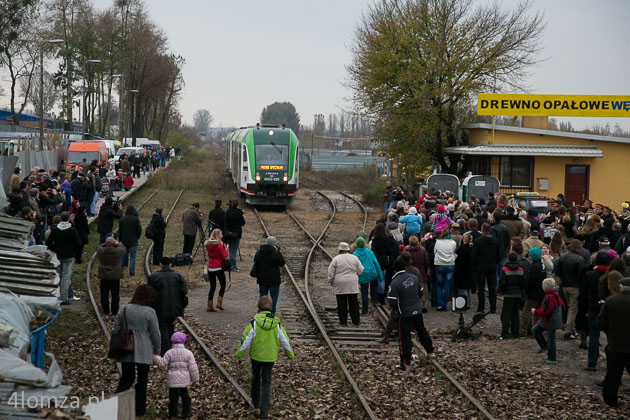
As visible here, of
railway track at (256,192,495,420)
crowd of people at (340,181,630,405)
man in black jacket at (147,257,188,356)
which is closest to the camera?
railway track at (256,192,495,420)

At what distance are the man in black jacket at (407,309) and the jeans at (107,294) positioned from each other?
5172 millimetres

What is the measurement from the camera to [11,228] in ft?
42.4

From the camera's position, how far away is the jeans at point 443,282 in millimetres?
14414

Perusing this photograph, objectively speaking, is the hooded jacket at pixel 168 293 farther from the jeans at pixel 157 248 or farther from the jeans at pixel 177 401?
the jeans at pixel 157 248

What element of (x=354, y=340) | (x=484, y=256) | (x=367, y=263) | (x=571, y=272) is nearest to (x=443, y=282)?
(x=484, y=256)

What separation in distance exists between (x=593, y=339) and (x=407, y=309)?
8.92 ft

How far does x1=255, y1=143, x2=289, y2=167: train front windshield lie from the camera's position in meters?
30.5

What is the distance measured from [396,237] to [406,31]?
72.8 ft

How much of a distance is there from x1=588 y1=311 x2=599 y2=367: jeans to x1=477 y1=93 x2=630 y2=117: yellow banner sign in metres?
22.6

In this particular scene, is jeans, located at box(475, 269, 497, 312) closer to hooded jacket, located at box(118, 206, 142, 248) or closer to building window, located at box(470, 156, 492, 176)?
hooded jacket, located at box(118, 206, 142, 248)

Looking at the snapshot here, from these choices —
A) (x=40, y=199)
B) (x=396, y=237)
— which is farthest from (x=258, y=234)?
(x=396, y=237)

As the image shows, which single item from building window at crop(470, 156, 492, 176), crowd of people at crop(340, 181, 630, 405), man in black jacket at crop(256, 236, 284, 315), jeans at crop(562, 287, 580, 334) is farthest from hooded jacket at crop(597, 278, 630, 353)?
building window at crop(470, 156, 492, 176)

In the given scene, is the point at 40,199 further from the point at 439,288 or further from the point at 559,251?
the point at 559,251

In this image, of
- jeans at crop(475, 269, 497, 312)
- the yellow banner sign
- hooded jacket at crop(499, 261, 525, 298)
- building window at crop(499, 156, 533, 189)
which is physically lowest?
jeans at crop(475, 269, 497, 312)
